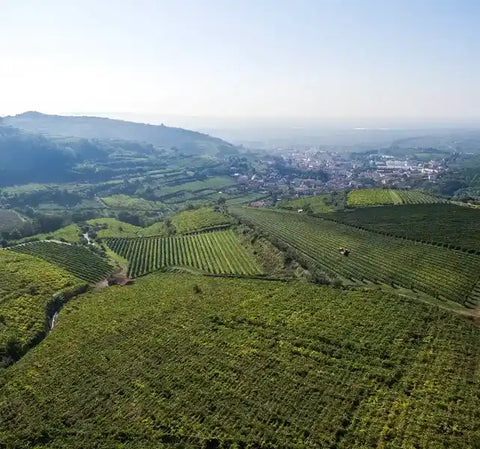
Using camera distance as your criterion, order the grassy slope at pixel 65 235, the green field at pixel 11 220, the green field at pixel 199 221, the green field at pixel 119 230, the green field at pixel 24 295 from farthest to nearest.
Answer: the green field at pixel 11 220 < the green field at pixel 119 230 < the green field at pixel 199 221 < the grassy slope at pixel 65 235 < the green field at pixel 24 295

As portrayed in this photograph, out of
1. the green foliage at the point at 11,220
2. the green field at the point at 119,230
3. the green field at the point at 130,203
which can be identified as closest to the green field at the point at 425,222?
the green field at the point at 119,230

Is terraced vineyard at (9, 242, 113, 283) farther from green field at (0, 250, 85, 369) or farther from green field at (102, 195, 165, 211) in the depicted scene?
green field at (102, 195, 165, 211)

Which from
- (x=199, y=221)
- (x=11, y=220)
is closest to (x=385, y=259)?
(x=199, y=221)

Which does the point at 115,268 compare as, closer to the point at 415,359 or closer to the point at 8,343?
the point at 8,343

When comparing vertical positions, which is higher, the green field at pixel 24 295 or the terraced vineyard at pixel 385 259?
the terraced vineyard at pixel 385 259

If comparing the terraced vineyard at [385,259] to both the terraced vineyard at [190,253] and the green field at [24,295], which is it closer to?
the terraced vineyard at [190,253]

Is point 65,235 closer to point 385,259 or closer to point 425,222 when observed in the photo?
point 385,259

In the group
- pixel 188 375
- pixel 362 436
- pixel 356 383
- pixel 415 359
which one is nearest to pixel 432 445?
pixel 362 436
